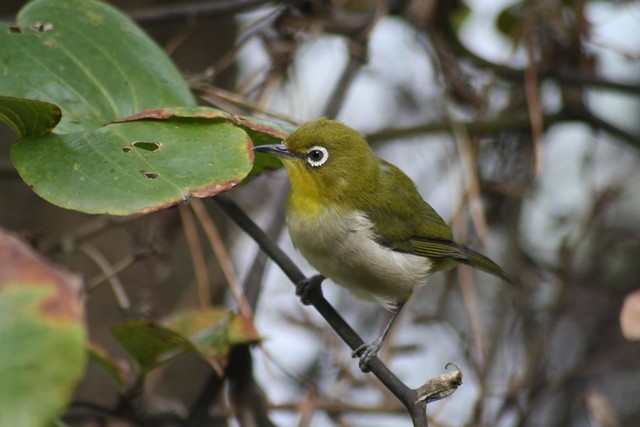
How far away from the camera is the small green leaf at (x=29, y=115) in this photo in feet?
4.31

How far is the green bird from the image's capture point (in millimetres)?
2205

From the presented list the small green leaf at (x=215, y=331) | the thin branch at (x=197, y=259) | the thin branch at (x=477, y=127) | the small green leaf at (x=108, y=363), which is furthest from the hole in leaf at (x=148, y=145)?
the thin branch at (x=477, y=127)

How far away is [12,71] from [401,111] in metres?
2.47

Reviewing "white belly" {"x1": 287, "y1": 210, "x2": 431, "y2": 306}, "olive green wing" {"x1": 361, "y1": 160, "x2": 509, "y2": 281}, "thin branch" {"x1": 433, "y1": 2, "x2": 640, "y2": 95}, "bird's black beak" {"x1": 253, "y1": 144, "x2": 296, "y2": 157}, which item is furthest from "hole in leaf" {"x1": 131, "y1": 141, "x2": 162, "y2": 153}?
"thin branch" {"x1": 433, "y1": 2, "x2": 640, "y2": 95}

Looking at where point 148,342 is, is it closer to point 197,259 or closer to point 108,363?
point 108,363

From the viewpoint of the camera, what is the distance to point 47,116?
4.47ft

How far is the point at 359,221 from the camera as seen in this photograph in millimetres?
2299

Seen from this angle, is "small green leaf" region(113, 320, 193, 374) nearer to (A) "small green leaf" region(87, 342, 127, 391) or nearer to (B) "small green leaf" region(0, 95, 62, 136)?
(A) "small green leaf" region(87, 342, 127, 391)

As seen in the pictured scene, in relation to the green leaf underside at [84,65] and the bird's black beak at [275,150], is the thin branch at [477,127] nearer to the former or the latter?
the bird's black beak at [275,150]

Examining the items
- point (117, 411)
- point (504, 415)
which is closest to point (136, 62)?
point (117, 411)

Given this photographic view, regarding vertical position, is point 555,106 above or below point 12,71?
above

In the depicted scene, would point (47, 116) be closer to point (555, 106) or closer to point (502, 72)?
point (502, 72)

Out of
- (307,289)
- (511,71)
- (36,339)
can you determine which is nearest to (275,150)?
(307,289)

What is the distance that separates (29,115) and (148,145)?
20 cm
